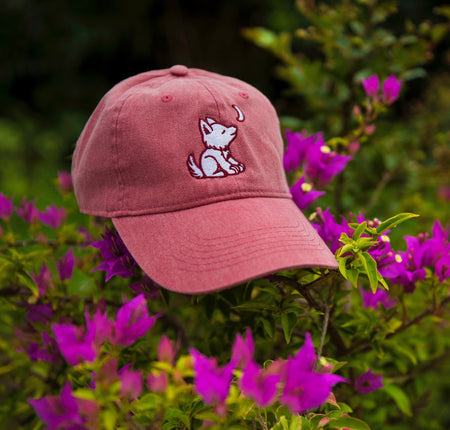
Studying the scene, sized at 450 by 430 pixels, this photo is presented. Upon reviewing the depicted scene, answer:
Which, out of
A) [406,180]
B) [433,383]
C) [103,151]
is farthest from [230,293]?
[406,180]

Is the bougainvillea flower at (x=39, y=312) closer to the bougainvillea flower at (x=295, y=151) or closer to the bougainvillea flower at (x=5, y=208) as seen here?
the bougainvillea flower at (x=5, y=208)

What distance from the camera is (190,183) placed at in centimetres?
62

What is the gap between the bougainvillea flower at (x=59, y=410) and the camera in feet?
1.38

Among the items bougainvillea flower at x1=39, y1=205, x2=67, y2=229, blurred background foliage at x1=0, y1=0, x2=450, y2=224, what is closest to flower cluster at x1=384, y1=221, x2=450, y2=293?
bougainvillea flower at x1=39, y1=205, x2=67, y2=229

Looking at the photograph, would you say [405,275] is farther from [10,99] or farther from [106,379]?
[10,99]

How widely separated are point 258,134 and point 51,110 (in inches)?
172

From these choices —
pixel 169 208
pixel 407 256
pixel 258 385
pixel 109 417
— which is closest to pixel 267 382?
pixel 258 385

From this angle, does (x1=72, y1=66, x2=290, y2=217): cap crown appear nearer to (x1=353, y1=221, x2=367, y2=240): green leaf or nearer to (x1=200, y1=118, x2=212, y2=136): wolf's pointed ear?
(x1=200, y1=118, x2=212, y2=136): wolf's pointed ear

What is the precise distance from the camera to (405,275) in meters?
0.67

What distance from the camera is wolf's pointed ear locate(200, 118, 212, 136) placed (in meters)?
0.63

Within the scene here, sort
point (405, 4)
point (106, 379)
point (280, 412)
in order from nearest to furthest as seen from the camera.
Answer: point (106, 379) < point (280, 412) < point (405, 4)

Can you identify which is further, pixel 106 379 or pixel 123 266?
pixel 123 266

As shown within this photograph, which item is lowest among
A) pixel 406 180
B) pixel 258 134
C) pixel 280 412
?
pixel 406 180

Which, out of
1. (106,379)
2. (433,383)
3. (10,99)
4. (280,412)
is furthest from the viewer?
(10,99)
